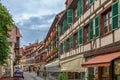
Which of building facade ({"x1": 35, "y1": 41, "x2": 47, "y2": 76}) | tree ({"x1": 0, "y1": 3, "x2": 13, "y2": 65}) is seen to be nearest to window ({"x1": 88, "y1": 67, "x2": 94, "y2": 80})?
tree ({"x1": 0, "y1": 3, "x2": 13, "y2": 65})

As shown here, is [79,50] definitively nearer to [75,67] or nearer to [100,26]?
[75,67]

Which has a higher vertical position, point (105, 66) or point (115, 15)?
point (115, 15)

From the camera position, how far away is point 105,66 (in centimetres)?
2597

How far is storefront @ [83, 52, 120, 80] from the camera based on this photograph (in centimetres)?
2094

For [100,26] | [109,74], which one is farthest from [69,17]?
[109,74]

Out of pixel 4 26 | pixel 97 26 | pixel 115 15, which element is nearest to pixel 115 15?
pixel 115 15

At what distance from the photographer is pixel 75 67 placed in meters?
31.7

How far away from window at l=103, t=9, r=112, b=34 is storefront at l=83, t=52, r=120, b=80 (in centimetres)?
182

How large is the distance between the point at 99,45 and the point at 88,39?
4.66m

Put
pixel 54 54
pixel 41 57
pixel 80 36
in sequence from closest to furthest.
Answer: pixel 80 36, pixel 54 54, pixel 41 57

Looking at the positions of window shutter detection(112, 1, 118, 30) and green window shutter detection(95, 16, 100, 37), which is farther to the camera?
green window shutter detection(95, 16, 100, 37)

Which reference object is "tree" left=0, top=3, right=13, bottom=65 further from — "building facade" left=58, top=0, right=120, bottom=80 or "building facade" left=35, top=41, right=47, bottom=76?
"building facade" left=35, top=41, right=47, bottom=76

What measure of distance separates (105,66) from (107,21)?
2.95m

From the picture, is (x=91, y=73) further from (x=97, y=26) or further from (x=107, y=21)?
(x=107, y=21)
